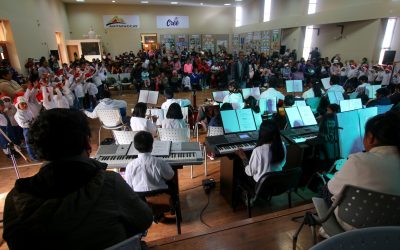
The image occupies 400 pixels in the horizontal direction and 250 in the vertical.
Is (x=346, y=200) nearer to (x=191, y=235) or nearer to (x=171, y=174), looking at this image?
(x=191, y=235)

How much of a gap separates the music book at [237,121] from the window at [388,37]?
924 cm

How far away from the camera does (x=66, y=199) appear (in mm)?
831

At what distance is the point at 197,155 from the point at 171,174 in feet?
1.56

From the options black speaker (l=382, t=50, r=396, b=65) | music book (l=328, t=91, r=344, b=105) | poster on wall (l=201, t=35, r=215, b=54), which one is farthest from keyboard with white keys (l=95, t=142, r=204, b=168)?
poster on wall (l=201, t=35, r=215, b=54)

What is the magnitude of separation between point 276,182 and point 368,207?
108cm

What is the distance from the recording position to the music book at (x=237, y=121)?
10.8ft

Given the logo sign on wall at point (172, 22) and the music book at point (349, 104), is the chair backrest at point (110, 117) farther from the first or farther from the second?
the logo sign on wall at point (172, 22)

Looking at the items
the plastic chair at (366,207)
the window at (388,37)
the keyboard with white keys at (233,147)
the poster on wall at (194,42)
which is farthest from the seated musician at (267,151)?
the poster on wall at (194,42)

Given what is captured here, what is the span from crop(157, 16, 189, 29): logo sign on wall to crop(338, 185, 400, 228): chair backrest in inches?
721

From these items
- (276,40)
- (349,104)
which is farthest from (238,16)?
(349,104)

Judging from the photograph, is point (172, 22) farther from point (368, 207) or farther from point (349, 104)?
point (368, 207)

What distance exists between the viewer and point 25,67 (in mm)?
7992

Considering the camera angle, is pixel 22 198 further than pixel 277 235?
No

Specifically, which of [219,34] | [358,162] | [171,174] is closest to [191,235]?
[171,174]
